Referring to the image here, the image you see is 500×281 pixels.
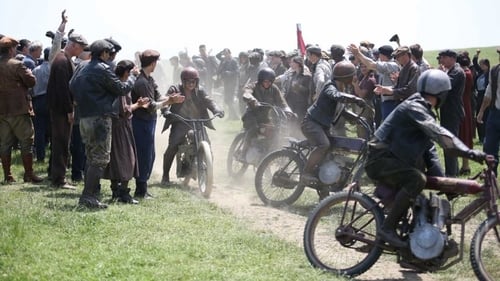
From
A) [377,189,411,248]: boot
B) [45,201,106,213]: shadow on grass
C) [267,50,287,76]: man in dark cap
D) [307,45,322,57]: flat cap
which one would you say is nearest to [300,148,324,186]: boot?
[45,201,106,213]: shadow on grass

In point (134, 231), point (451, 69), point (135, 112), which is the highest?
point (451, 69)

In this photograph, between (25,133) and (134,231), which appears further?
(25,133)

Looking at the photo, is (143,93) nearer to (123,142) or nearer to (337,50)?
(123,142)

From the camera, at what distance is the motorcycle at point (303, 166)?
945cm

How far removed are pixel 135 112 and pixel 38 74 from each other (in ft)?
13.5

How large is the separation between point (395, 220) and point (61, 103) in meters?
5.90

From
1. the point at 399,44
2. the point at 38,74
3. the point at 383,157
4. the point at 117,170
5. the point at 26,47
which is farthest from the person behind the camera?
the point at 26,47

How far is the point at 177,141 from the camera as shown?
1123 cm

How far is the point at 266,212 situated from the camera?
9.74 m

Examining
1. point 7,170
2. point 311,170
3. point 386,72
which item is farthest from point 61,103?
point 386,72

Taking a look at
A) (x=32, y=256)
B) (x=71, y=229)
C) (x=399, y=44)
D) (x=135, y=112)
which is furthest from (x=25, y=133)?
(x=399, y=44)

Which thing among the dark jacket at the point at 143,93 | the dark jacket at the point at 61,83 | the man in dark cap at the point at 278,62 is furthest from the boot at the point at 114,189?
the man in dark cap at the point at 278,62

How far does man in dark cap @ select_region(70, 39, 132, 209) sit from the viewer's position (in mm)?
8547

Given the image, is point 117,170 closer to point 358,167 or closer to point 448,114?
point 358,167
